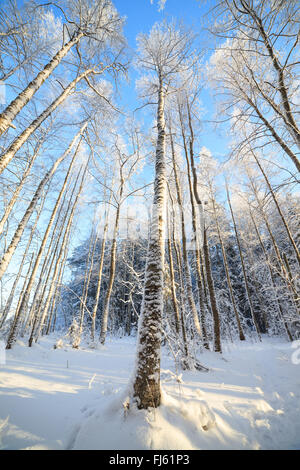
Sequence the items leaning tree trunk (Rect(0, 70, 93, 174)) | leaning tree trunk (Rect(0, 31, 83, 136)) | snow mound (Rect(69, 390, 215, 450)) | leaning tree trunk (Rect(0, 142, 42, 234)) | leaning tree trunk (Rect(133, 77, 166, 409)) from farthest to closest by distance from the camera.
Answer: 1. leaning tree trunk (Rect(0, 142, 42, 234))
2. leaning tree trunk (Rect(0, 70, 93, 174))
3. leaning tree trunk (Rect(0, 31, 83, 136))
4. leaning tree trunk (Rect(133, 77, 166, 409))
5. snow mound (Rect(69, 390, 215, 450))

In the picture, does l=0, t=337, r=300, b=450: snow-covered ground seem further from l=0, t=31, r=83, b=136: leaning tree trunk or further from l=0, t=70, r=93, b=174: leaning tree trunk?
l=0, t=31, r=83, b=136: leaning tree trunk

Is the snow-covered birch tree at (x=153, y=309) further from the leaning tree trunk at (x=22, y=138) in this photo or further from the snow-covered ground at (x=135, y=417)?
the leaning tree trunk at (x=22, y=138)

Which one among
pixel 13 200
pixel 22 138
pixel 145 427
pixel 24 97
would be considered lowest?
pixel 145 427

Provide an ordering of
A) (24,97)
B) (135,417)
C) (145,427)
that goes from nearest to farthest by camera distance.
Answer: (145,427)
(135,417)
(24,97)

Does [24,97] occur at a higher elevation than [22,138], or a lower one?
higher

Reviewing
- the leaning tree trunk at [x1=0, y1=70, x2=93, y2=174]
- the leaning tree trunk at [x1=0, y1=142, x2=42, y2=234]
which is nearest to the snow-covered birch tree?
the leaning tree trunk at [x1=0, y1=70, x2=93, y2=174]

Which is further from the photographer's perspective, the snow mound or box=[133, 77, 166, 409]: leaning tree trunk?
box=[133, 77, 166, 409]: leaning tree trunk

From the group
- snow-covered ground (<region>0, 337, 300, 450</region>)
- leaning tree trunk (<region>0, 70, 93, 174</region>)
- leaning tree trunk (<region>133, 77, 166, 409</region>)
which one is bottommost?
snow-covered ground (<region>0, 337, 300, 450</region>)

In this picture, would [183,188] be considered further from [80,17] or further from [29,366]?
[29,366]

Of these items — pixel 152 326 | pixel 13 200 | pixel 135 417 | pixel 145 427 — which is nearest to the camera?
pixel 145 427

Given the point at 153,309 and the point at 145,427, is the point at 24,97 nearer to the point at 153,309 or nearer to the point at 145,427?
the point at 153,309

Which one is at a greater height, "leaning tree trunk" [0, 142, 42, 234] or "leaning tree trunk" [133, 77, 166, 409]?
"leaning tree trunk" [0, 142, 42, 234]

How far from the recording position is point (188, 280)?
7.36 meters

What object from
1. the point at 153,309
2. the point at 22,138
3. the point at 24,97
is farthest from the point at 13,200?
the point at 153,309
